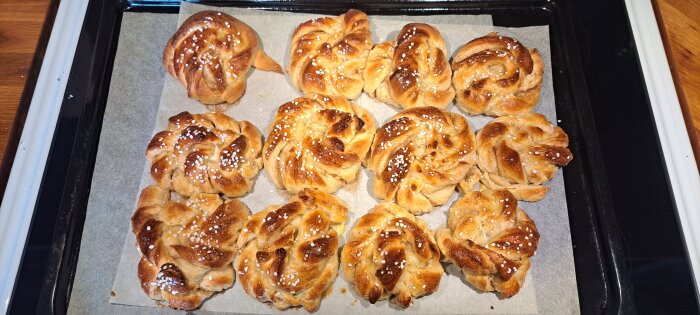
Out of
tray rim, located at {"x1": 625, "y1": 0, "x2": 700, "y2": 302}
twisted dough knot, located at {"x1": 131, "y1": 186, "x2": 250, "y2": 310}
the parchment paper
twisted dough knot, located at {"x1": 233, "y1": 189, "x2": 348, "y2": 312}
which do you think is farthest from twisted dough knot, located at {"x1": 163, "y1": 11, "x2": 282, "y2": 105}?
tray rim, located at {"x1": 625, "y1": 0, "x2": 700, "y2": 302}

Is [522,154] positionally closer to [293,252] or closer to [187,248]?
[293,252]

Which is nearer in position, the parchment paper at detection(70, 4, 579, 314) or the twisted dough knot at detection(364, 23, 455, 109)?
the parchment paper at detection(70, 4, 579, 314)

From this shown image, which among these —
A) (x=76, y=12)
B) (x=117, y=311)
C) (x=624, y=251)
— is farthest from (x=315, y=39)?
(x=624, y=251)

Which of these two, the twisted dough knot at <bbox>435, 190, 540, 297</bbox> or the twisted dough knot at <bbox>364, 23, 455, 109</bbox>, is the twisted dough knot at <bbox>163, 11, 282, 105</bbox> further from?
the twisted dough knot at <bbox>435, 190, 540, 297</bbox>

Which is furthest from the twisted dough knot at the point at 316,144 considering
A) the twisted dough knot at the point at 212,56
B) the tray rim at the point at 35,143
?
the tray rim at the point at 35,143

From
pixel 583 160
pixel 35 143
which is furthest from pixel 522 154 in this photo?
pixel 35 143

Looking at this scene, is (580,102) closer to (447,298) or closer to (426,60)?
(426,60)
